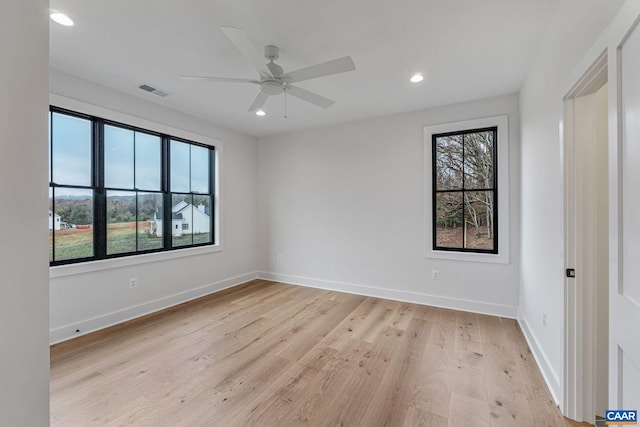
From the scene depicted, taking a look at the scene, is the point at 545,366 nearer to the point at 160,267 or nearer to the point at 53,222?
the point at 160,267

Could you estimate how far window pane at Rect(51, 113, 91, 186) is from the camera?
2777 millimetres

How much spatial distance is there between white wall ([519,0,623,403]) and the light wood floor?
0.32 m

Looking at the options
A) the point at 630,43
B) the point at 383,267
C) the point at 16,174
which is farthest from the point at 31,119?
the point at 383,267

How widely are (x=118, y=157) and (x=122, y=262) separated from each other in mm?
1259

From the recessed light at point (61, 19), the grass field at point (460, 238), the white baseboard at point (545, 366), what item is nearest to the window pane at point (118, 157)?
the recessed light at point (61, 19)

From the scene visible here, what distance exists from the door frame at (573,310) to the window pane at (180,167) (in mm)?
4265

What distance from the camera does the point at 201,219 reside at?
4.36 metres

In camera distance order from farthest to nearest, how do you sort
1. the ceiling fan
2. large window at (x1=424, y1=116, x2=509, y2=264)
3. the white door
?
large window at (x1=424, y1=116, x2=509, y2=264) → the ceiling fan → the white door

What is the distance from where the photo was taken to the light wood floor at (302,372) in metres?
1.80

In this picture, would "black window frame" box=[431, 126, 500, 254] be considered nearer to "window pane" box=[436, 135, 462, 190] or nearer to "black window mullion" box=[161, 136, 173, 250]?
"window pane" box=[436, 135, 462, 190]

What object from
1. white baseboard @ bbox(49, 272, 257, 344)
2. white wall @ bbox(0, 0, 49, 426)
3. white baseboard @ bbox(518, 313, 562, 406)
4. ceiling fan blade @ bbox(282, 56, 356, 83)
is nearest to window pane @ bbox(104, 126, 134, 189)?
white baseboard @ bbox(49, 272, 257, 344)

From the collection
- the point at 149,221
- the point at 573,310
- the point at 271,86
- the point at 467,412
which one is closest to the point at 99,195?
the point at 149,221

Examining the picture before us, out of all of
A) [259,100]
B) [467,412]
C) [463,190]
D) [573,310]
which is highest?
[259,100]

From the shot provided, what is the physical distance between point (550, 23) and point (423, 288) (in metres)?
3.05
